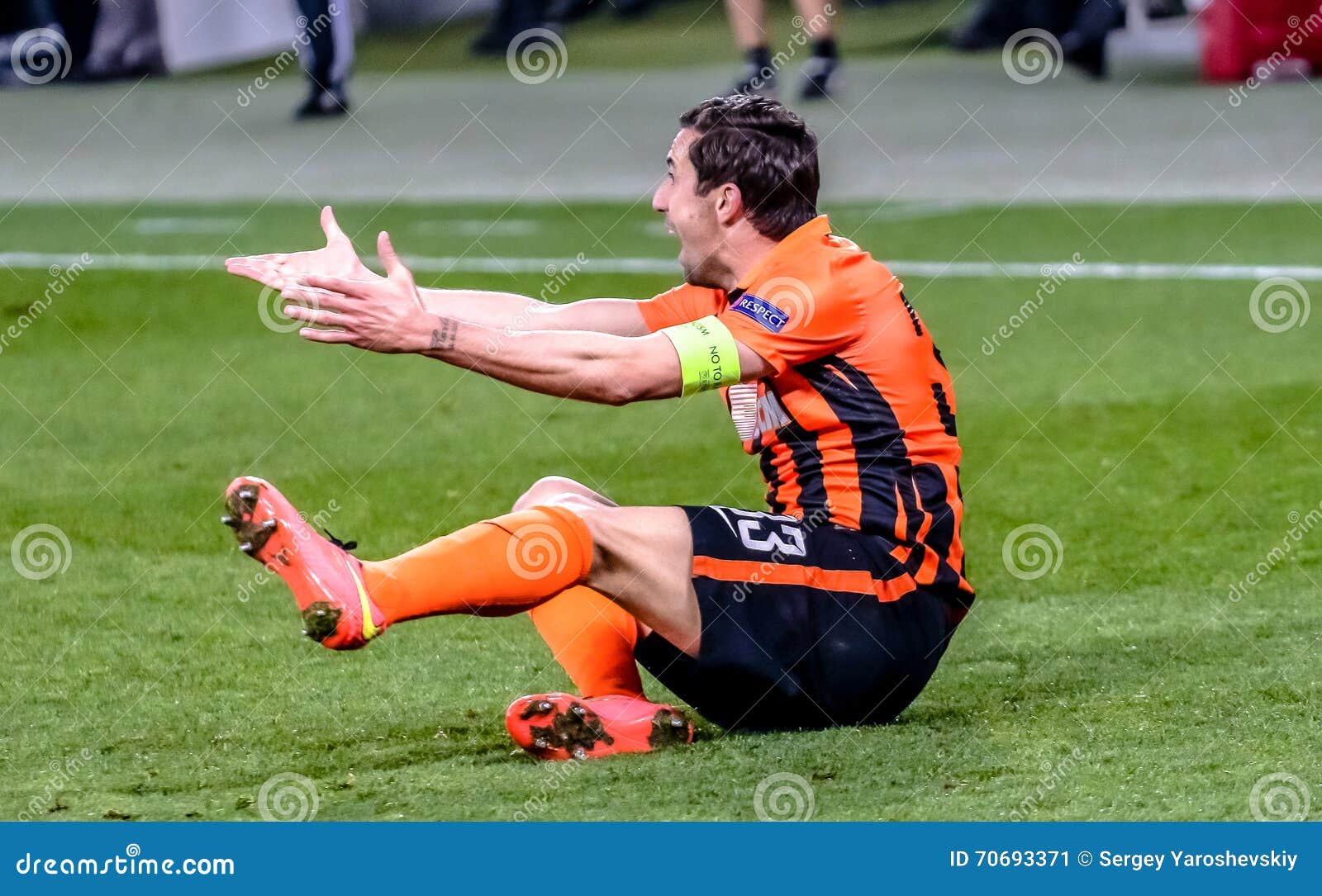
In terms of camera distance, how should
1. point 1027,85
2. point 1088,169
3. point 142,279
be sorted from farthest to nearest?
point 1027,85 < point 1088,169 < point 142,279

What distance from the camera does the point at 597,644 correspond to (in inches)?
171

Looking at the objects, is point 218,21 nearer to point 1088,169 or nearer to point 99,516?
point 1088,169

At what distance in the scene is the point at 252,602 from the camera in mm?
5609

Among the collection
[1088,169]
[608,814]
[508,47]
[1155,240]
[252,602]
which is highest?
[508,47]

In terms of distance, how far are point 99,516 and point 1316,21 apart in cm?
1359

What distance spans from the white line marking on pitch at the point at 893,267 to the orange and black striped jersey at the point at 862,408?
22.2 ft

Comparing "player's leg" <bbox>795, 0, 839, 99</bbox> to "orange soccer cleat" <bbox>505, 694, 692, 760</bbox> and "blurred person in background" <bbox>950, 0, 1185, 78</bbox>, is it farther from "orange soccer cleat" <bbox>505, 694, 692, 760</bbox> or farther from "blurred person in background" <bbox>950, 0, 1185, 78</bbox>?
"orange soccer cleat" <bbox>505, 694, 692, 760</bbox>

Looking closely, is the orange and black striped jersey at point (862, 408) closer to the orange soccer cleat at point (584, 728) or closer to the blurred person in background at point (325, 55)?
the orange soccer cleat at point (584, 728)

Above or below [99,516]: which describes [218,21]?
above

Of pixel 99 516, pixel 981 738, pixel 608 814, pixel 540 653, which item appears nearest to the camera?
pixel 608 814

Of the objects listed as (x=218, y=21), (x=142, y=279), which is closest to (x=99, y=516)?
(x=142, y=279)

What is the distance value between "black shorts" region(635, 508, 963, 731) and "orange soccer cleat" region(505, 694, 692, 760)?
0.29 feet

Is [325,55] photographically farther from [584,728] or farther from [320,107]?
[584,728]

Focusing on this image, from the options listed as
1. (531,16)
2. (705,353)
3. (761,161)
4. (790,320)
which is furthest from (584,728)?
(531,16)
